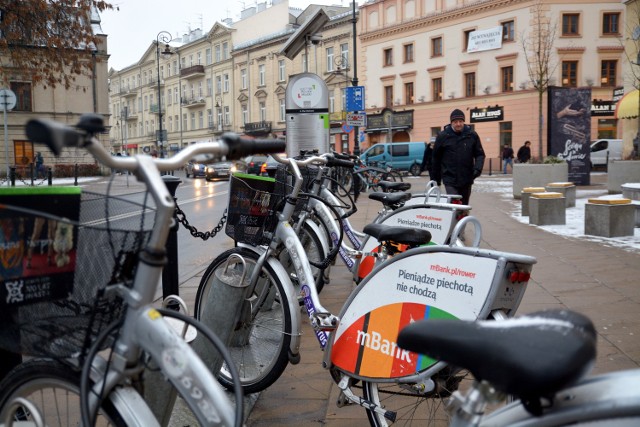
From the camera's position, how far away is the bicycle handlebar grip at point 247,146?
197 cm

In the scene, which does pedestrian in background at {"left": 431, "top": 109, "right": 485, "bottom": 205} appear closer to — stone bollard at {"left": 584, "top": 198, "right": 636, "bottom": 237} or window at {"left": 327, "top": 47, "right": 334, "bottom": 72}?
stone bollard at {"left": 584, "top": 198, "right": 636, "bottom": 237}

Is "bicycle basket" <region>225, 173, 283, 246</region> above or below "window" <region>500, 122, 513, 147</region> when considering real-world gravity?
below

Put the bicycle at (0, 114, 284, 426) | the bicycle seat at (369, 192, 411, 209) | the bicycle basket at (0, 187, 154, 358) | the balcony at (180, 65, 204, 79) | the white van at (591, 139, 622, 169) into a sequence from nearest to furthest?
the bicycle at (0, 114, 284, 426)
the bicycle basket at (0, 187, 154, 358)
the bicycle seat at (369, 192, 411, 209)
the white van at (591, 139, 622, 169)
the balcony at (180, 65, 204, 79)

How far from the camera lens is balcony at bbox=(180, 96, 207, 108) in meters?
71.9

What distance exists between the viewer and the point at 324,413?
3475 mm

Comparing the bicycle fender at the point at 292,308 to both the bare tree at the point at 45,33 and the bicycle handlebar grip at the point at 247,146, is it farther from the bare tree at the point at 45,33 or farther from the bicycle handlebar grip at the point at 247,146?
the bare tree at the point at 45,33

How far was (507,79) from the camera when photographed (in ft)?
132

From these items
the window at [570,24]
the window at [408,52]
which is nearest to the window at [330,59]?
the window at [408,52]

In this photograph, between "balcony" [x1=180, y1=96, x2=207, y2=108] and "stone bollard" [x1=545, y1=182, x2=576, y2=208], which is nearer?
"stone bollard" [x1=545, y1=182, x2=576, y2=208]

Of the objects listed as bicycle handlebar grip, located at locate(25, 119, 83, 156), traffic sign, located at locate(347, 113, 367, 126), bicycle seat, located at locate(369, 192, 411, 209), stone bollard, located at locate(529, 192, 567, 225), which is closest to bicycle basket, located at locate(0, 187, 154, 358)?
bicycle handlebar grip, located at locate(25, 119, 83, 156)

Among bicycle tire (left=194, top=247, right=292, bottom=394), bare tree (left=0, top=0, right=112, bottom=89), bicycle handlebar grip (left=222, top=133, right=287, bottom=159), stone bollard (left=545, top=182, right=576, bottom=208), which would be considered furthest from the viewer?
stone bollard (left=545, top=182, right=576, bottom=208)

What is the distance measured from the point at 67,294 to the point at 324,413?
1900 mm

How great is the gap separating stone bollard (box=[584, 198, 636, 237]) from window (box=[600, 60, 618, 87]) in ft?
105

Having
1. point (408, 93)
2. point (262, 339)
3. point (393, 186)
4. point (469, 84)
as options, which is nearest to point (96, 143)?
point (262, 339)
